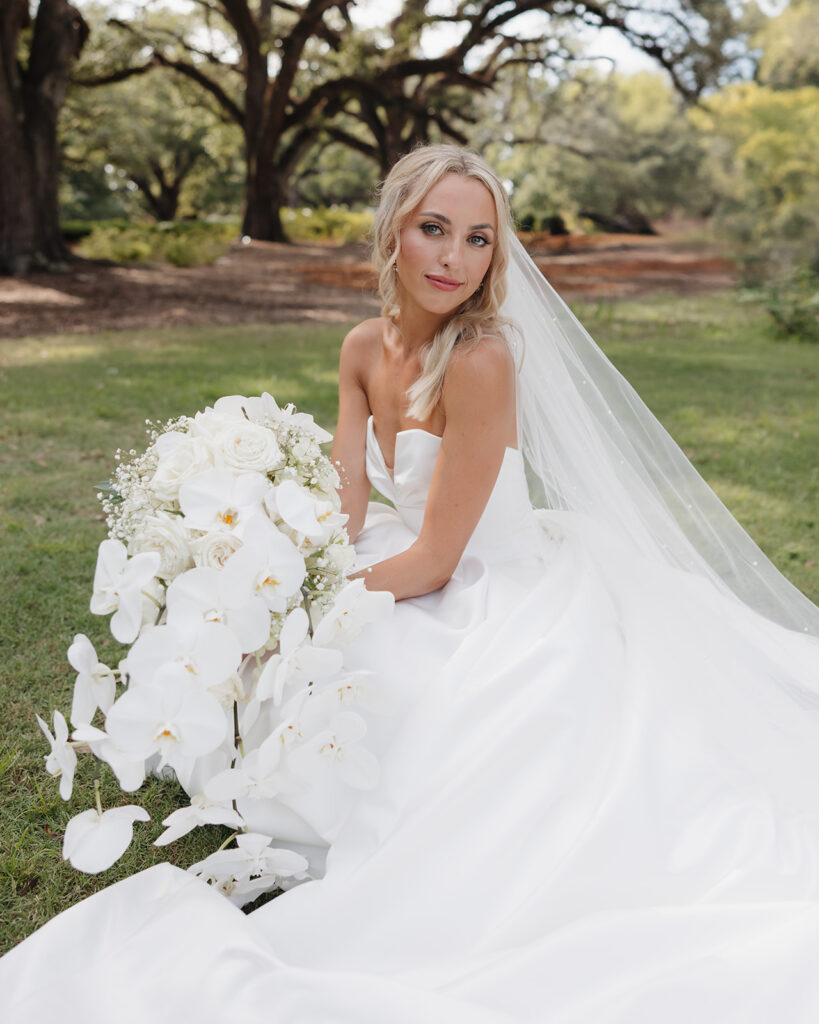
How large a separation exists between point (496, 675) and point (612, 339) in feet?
33.3

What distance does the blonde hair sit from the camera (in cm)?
267

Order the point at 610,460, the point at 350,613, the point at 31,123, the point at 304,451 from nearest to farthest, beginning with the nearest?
the point at 350,613 → the point at 304,451 → the point at 610,460 → the point at 31,123

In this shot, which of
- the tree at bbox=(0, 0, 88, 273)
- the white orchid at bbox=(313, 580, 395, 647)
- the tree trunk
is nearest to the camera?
the white orchid at bbox=(313, 580, 395, 647)

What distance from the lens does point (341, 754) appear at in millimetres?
2043

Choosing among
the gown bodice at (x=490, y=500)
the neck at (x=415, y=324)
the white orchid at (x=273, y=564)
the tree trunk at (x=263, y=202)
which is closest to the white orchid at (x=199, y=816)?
the white orchid at (x=273, y=564)

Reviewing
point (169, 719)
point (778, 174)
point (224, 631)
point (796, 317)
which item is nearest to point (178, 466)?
point (224, 631)

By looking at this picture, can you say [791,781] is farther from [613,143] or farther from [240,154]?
[240,154]

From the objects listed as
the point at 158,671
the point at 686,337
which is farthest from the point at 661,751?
the point at 686,337

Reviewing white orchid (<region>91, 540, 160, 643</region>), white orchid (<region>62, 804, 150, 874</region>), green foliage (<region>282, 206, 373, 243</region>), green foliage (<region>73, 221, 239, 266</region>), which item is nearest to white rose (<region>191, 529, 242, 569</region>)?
white orchid (<region>91, 540, 160, 643</region>)

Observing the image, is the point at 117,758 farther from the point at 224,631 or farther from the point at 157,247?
the point at 157,247

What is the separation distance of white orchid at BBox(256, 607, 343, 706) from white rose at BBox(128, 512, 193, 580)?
283 millimetres

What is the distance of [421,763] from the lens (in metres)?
2.19

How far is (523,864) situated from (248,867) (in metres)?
0.68

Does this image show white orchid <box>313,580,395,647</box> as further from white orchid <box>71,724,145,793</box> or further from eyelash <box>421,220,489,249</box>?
eyelash <box>421,220,489,249</box>
